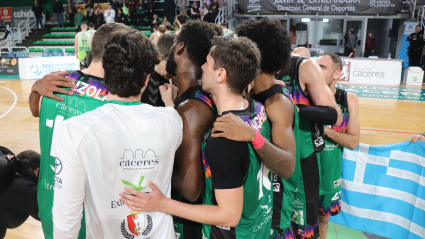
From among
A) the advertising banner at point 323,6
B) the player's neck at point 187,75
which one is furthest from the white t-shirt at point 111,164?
the advertising banner at point 323,6

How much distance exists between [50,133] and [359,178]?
2963mm

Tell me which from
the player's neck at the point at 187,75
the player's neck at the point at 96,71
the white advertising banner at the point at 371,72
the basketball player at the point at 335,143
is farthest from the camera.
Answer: the white advertising banner at the point at 371,72

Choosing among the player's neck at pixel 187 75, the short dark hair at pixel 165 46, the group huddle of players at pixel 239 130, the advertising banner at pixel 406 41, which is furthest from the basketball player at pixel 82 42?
the advertising banner at pixel 406 41

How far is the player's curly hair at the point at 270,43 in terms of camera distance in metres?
1.92

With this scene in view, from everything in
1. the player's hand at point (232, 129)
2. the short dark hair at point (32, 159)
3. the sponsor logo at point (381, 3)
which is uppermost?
the sponsor logo at point (381, 3)

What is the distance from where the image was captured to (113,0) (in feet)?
55.9

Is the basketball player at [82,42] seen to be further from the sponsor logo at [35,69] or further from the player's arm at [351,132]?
the player's arm at [351,132]

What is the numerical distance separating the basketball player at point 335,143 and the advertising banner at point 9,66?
1383 centimetres

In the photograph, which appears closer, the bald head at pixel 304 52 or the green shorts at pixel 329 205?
the green shorts at pixel 329 205

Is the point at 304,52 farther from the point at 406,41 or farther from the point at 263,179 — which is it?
the point at 406,41

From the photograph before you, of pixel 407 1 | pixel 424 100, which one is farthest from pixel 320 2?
pixel 424 100

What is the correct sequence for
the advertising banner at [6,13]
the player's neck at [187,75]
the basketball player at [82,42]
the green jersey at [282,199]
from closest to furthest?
the player's neck at [187,75] → the green jersey at [282,199] → the basketball player at [82,42] → the advertising banner at [6,13]

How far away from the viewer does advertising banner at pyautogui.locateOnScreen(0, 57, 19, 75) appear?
42.7 feet

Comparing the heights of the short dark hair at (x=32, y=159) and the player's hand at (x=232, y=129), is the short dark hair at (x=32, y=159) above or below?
below
